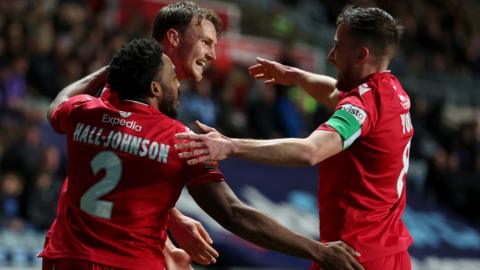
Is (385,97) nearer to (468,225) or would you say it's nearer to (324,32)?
(468,225)

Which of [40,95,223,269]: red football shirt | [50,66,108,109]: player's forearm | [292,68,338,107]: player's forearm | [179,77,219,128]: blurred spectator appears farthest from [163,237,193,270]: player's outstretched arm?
[179,77,219,128]: blurred spectator

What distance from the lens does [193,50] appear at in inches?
216

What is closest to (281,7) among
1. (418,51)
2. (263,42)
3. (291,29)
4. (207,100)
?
(291,29)

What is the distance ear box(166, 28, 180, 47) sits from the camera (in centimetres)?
550

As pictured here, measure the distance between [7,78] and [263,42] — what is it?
6889 millimetres

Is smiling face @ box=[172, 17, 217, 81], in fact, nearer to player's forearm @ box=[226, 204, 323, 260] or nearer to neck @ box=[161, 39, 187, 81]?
neck @ box=[161, 39, 187, 81]

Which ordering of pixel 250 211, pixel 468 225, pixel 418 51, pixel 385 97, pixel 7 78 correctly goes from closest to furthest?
pixel 250 211
pixel 385 97
pixel 7 78
pixel 468 225
pixel 418 51

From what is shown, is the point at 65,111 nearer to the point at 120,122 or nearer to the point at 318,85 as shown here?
the point at 120,122

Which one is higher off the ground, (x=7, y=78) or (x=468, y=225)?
(x=7, y=78)

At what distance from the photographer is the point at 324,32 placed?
63.6ft

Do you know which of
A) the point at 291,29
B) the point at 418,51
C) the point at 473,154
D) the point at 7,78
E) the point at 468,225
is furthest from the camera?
the point at 418,51

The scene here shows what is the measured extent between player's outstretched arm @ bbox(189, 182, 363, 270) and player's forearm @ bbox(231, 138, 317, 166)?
0.25 m

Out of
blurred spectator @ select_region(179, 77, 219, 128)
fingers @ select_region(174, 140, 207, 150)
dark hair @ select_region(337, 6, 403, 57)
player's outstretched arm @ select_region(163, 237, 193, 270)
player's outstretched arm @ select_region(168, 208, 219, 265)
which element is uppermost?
dark hair @ select_region(337, 6, 403, 57)

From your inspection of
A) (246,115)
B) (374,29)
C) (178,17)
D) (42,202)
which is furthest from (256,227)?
(246,115)
